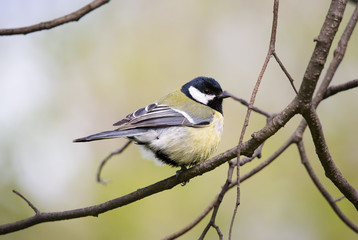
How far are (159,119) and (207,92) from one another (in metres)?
0.59

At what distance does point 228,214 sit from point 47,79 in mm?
2249

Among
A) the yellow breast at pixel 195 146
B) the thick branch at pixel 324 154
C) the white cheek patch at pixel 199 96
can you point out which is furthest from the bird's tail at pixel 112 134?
the thick branch at pixel 324 154

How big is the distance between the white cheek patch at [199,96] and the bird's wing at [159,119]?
29cm

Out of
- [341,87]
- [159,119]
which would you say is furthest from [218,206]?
[341,87]

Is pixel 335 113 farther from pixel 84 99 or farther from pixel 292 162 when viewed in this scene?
pixel 84 99

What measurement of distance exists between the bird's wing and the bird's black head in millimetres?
280

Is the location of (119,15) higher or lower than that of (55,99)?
higher

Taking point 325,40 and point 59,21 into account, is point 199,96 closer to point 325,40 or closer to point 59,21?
point 59,21

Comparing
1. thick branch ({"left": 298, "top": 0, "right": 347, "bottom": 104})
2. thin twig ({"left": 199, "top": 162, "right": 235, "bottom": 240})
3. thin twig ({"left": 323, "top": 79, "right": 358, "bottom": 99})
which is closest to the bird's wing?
thin twig ({"left": 199, "top": 162, "right": 235, "bottom": 240})

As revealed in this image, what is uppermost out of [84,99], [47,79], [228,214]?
[47,79]

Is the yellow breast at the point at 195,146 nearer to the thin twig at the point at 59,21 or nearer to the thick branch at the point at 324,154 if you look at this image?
the thick branch at the point at 324,154

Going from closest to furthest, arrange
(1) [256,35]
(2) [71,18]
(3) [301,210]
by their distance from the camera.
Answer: (2) [71,18]
(3) [301,210]
(1) [256,35]

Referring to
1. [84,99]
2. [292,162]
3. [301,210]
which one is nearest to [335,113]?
[292,162]

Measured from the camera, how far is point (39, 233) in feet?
13.7
